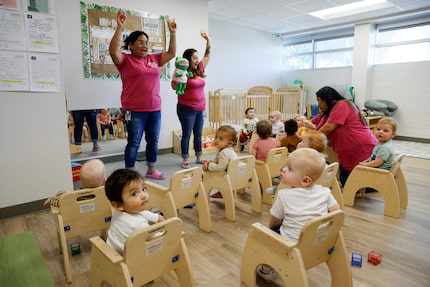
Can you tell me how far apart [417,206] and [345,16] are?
468cm

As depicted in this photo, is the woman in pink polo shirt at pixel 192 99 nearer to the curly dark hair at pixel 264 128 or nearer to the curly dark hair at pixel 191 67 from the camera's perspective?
the curly dark hair at pixel 191 67

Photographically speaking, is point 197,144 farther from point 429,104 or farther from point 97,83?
point 429,104

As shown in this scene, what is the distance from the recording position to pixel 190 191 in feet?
6.39

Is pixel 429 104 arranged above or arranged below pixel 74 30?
below

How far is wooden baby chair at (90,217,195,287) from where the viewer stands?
40.6 inches

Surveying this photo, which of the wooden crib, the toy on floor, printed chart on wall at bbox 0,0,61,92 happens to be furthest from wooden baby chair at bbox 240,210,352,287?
the wooden crib

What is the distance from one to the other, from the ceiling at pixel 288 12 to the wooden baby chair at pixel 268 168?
11.3ft

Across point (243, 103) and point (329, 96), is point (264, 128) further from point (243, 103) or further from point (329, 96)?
point (243, 103)

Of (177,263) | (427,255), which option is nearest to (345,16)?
(427,255)

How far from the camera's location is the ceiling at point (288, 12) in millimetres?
5004

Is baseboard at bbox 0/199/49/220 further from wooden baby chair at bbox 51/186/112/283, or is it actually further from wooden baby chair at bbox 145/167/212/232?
wooden baby chair at bbox 145/167/212/232

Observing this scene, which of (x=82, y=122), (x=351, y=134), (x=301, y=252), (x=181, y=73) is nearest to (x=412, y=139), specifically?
(x=351, y=134)

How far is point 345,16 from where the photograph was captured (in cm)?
585

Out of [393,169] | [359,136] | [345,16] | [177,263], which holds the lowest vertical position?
[177,263]
